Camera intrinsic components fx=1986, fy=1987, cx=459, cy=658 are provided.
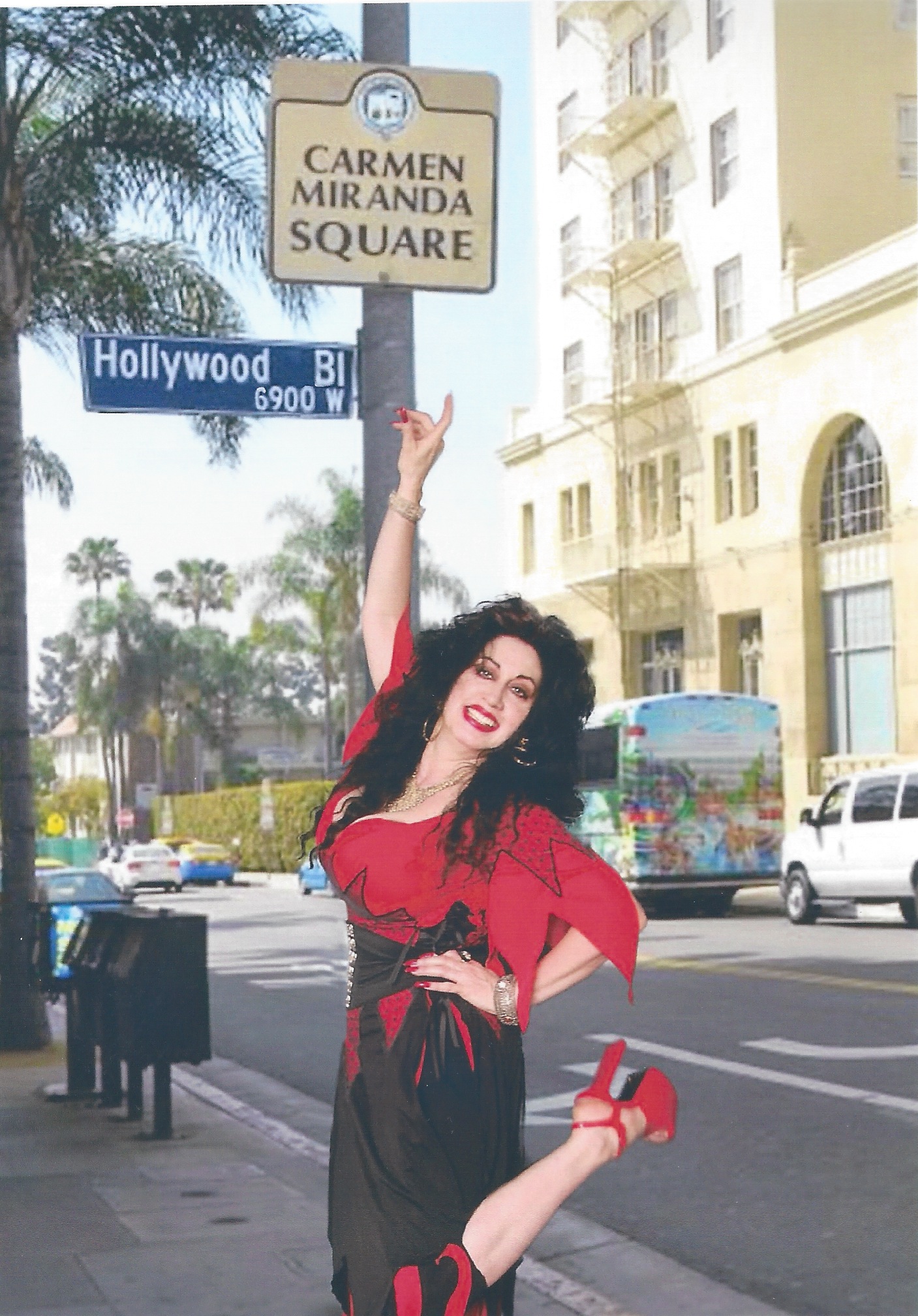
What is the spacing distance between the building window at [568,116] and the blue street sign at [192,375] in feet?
52.5

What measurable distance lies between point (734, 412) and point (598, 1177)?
27980 millimetres

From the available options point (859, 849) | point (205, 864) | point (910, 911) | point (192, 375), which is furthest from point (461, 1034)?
point (205, 864)

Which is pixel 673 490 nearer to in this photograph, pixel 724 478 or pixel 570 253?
pixel 724 478

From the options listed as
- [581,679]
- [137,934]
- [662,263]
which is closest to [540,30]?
[137,934]

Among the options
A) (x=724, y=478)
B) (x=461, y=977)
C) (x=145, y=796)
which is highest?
(x=724, y=478)

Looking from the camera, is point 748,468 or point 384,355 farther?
point 748,468

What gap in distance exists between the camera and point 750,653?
3694 centimetres

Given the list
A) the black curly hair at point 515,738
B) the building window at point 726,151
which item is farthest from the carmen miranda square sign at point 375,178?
the building window at point 726,151

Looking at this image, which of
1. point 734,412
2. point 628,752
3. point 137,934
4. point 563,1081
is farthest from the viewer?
point 734,412

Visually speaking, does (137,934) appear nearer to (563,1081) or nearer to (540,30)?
(563,1081)

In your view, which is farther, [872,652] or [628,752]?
[872,652]

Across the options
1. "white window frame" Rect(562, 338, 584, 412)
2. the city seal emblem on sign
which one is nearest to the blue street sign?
the city seal emblem on sign

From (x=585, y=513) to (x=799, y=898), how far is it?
1179 centimetres

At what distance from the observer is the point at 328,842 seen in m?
3.79
